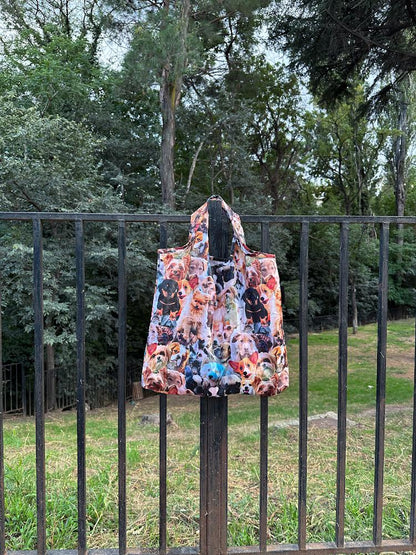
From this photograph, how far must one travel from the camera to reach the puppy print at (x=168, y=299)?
1.55 m

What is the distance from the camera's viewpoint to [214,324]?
61.2 inches

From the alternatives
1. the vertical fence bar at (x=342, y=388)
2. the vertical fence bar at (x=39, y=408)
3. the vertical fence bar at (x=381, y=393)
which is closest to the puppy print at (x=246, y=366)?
the vertical fence bar at (x=342, y=388)

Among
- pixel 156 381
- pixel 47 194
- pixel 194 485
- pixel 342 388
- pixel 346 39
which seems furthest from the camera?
pixel 47 194

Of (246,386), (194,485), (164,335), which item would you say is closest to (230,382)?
(246,386)

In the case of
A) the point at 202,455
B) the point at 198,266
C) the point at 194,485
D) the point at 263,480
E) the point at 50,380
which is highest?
the point at 198,266

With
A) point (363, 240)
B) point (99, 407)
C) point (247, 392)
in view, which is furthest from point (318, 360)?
point (247, 392)

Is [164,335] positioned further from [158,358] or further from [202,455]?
[202,455]

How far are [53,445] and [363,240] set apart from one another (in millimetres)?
12377

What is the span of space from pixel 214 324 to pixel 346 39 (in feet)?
14.9

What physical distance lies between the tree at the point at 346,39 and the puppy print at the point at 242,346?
14.2 feet

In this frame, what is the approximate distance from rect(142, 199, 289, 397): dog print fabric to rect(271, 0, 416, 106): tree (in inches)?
164

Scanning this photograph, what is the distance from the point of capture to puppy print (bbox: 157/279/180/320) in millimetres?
1554

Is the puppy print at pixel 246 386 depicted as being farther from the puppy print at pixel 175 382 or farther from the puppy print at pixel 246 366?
the puppy print at pixel 175 382

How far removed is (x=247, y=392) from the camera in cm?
151
